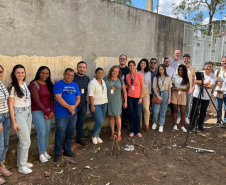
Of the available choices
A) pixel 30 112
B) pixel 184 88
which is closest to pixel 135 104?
pixel 184 88

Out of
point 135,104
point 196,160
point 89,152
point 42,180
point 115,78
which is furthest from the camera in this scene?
point 135,104

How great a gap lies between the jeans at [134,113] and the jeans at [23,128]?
94.6 inches

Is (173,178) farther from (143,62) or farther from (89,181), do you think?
(143,62)

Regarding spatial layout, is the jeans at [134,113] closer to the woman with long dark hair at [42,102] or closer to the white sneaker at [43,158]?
the woman with long dark hair at [42,102]

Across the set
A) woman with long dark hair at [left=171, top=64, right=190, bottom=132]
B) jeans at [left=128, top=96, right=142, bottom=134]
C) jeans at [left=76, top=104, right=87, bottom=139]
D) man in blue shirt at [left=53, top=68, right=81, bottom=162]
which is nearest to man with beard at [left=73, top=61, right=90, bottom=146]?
jeans at [left=76, top=104, right=87, bottom=139]

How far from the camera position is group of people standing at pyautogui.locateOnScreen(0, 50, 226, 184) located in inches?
119

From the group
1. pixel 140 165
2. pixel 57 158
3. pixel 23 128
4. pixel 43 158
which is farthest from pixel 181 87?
→ pixel 23 128

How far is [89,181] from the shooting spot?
3.06 meters

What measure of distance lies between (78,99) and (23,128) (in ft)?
3.56

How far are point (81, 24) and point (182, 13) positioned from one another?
2348 centimetres

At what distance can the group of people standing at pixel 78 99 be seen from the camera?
3.03m

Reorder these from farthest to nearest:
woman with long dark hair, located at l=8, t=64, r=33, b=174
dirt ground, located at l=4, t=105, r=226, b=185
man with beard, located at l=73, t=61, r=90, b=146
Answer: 1. man with beard, located at l=73, t=61, r=90, b=146
2. dirt ground, located at l=4, t=105, r=226, b=185
3. woman with long dark hair, located at l=8, t=64, r=33, b=174

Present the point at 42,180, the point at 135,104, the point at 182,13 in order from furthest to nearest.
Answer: the point at 182,13, the point at 135,104, the point at 42,180

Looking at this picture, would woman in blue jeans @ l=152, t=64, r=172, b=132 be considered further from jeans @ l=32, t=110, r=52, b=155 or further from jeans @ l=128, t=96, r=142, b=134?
jeans @ l=32, t=110, r=52, b=155
